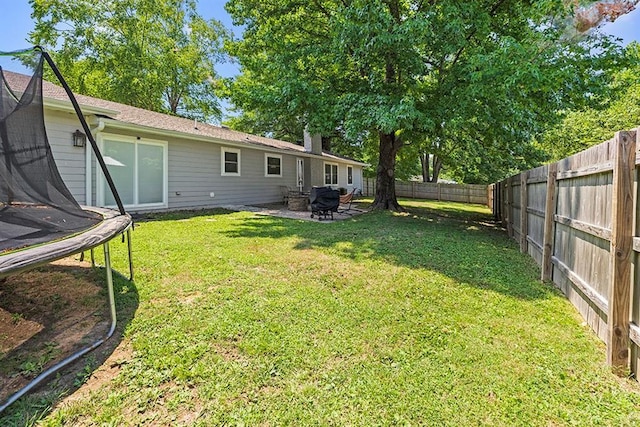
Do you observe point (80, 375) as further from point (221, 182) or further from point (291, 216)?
point (221, 182)

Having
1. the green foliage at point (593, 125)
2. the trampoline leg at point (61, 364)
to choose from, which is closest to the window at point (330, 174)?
the green foliage at point (593, 125)

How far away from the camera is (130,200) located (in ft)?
28.8

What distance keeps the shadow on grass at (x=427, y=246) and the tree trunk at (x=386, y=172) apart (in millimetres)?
2835

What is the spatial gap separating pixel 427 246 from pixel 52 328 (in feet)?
18.0

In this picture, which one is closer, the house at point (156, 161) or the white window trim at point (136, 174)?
the house at point (156, 161)

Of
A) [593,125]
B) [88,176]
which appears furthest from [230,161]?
[593,125]

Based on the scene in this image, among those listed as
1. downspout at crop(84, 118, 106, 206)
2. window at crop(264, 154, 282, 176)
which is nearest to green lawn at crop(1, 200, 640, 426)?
downspout at crop(84, 118, 106, 206)

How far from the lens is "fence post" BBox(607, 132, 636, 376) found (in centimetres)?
219

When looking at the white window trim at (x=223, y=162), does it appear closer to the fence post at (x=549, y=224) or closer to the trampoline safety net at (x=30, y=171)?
the trampoline safety net at (x=30, y=171)

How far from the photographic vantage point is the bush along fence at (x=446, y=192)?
19.8 metres

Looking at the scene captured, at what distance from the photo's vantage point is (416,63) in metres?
7.94

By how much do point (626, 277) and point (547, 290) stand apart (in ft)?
5.96

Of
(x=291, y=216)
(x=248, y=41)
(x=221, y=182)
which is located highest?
(x=248, y=41)

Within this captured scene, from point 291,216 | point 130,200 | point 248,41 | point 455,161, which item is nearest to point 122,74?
point 248,41
